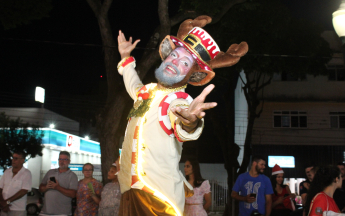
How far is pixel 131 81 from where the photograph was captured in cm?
388

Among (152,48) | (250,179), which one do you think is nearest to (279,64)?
(152,48)

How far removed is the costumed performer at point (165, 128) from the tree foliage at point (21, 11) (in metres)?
5.74

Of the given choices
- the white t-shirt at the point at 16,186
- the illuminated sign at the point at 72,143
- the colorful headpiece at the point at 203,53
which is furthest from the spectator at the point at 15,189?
the illuminated sign at the point at 72,143

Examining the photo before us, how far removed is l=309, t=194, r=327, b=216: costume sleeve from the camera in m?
4.29

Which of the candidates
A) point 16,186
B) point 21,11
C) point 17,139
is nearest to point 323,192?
point 16,186

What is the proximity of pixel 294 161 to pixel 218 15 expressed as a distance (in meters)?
15.3

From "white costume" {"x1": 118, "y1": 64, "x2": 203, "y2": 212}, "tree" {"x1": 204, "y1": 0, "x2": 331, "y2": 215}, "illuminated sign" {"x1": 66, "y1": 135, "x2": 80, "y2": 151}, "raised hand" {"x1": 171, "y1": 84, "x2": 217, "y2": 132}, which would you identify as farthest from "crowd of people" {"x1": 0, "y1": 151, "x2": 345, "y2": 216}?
"illuminated sign" {"x1": 66, "y1": 135, "x2": 80, "y2": 151}

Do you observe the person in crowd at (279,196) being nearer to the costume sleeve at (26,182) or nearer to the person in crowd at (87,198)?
the person in crowd at (87,198)

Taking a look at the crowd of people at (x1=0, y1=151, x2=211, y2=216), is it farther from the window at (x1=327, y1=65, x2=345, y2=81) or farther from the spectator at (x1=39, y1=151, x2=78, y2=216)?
the window at (x1=327, y1=65, x2=345, y2=81)

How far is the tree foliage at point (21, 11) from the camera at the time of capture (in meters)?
8.17

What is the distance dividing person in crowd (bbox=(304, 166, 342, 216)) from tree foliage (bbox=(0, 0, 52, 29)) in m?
6.69

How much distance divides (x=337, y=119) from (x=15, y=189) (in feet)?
65.8

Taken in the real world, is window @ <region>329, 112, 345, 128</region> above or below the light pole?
above

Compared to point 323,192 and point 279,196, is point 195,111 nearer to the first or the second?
point 323,192
